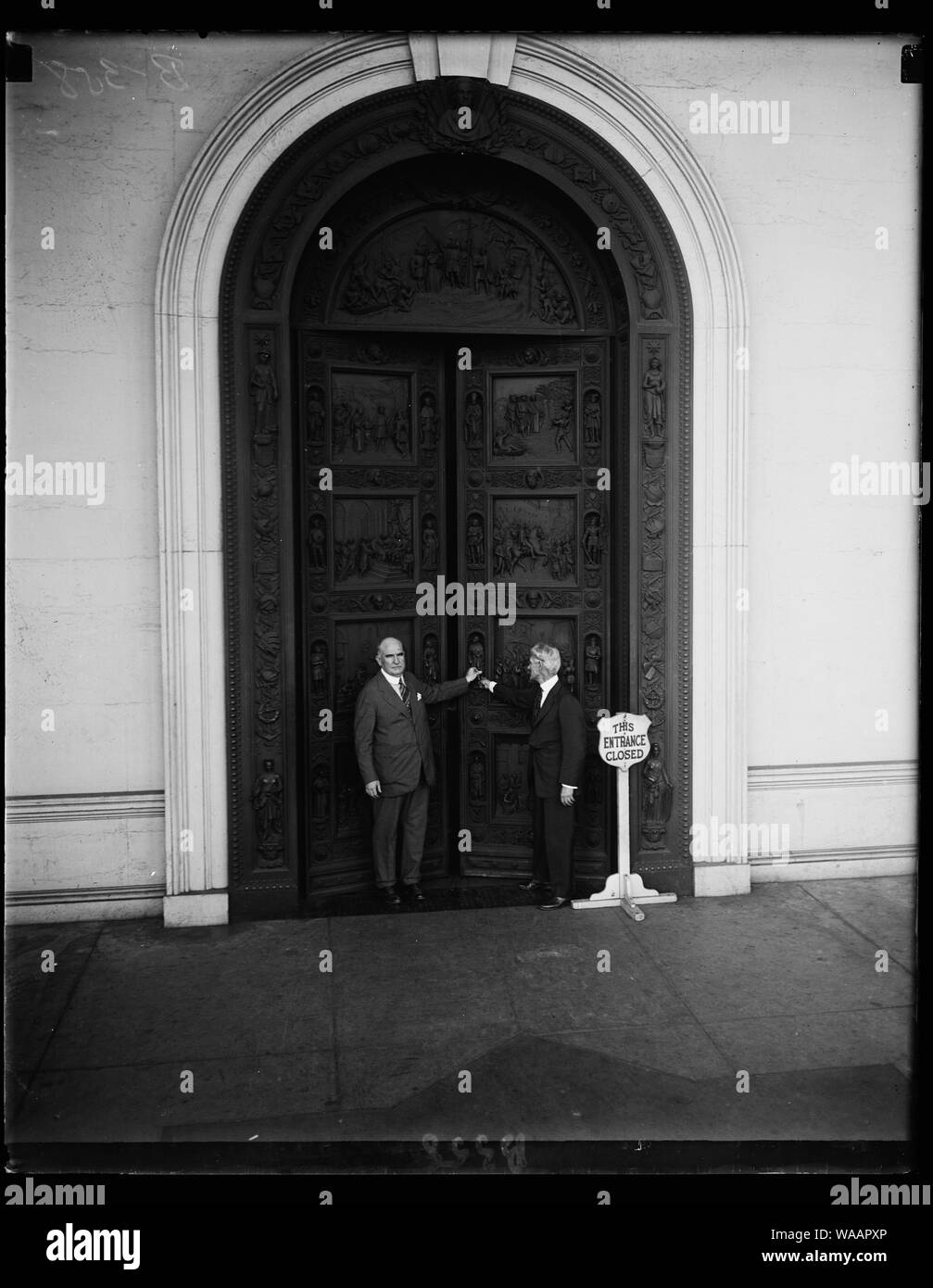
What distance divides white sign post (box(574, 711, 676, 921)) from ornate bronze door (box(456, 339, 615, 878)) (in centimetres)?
45

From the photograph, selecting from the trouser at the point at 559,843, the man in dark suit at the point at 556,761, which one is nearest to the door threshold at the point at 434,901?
the trouser at the point at 559,843

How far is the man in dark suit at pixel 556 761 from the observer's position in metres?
7.72

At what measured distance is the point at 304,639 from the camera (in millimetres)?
7941

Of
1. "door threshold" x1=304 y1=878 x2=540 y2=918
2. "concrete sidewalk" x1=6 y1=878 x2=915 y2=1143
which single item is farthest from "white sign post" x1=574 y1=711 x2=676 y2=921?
"door threshold" x1=304 y1=878 x2=540 y2=918

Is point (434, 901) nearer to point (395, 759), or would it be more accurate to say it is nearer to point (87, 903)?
point (395, 759)

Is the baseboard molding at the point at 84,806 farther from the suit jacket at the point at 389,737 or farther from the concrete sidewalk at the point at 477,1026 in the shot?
the suit jacket at the point at 389,737

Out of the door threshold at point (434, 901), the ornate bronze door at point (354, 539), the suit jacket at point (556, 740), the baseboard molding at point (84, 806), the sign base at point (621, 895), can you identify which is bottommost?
the door threshold at point (434, 901)

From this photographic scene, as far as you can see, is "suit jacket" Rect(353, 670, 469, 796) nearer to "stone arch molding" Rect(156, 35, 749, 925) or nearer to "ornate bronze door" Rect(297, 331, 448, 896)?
"ornate bronze door" Rect(297, 331, 448, 896)

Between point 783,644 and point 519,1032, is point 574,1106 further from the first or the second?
point 783,644

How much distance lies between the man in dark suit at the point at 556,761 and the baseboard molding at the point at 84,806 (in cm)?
289

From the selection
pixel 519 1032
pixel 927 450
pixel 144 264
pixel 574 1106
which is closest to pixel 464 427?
pixel 144 264

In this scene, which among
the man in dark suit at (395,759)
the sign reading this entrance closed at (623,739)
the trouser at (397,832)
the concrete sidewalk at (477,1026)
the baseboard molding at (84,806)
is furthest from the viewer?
the trouser at (397,832)

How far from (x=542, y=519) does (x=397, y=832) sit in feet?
9.23

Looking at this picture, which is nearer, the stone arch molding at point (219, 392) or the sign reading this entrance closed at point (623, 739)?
the stone arch molding at point (219, 392)
